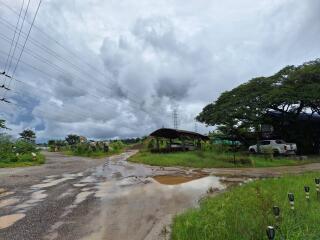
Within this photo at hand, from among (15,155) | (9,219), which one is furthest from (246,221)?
(15,155)

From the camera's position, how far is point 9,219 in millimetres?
8961

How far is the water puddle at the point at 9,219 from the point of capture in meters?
8.33

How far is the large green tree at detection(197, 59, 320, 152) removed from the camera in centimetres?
3262

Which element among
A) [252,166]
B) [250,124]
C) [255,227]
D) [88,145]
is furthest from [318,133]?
[255,227]

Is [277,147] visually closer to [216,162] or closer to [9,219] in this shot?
[216,162]

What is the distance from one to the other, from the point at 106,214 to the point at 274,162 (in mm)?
19824

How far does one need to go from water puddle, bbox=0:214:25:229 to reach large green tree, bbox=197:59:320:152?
28.7m

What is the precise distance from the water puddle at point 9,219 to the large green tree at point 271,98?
94.2ft

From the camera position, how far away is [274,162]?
85.4ft

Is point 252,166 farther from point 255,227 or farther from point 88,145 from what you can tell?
point 88,145

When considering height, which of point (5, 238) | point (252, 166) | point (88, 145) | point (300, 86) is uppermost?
point (300, 86)

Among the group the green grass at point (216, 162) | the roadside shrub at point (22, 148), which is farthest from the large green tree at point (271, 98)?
the roadside shrub at point (22, 148)

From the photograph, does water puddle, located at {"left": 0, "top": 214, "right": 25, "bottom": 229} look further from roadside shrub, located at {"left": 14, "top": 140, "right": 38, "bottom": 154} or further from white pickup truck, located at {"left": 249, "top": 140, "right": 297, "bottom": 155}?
roadside shrub, located at {"left": 14, "top": 140, "right": 38, "bottom": 154}

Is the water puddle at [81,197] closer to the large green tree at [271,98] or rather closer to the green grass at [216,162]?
the green grass at [216,162]
